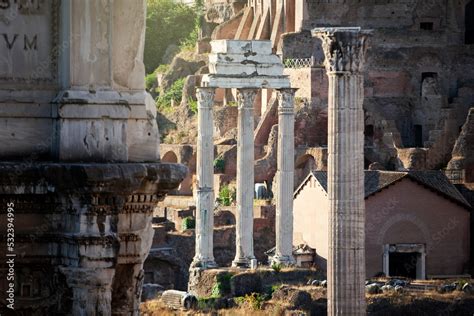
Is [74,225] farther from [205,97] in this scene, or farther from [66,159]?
[205,97]

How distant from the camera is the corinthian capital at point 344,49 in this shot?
23.3 m

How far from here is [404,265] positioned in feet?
148

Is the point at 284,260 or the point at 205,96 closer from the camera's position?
the point at 284,260

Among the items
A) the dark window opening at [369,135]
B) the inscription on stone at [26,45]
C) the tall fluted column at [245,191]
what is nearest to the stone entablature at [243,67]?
the tall fluted column at [245,191]

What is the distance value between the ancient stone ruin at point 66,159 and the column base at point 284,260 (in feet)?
114

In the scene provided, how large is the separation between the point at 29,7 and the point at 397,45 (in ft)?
181

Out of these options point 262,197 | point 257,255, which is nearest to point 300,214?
point 257,255

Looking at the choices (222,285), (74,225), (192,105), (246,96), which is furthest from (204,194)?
(74,225)

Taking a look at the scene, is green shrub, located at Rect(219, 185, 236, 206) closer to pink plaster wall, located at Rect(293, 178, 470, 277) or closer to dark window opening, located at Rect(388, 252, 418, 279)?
pink plaster wall, located at Rect(293, 178, 470, 277)

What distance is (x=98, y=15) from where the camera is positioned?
8.11m

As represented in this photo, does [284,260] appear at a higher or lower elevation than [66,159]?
lower

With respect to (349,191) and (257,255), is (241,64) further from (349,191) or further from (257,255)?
(349,191)

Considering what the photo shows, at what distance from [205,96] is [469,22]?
23664mm

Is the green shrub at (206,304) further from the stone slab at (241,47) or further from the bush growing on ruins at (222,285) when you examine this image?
the stone slab at (241,47)
